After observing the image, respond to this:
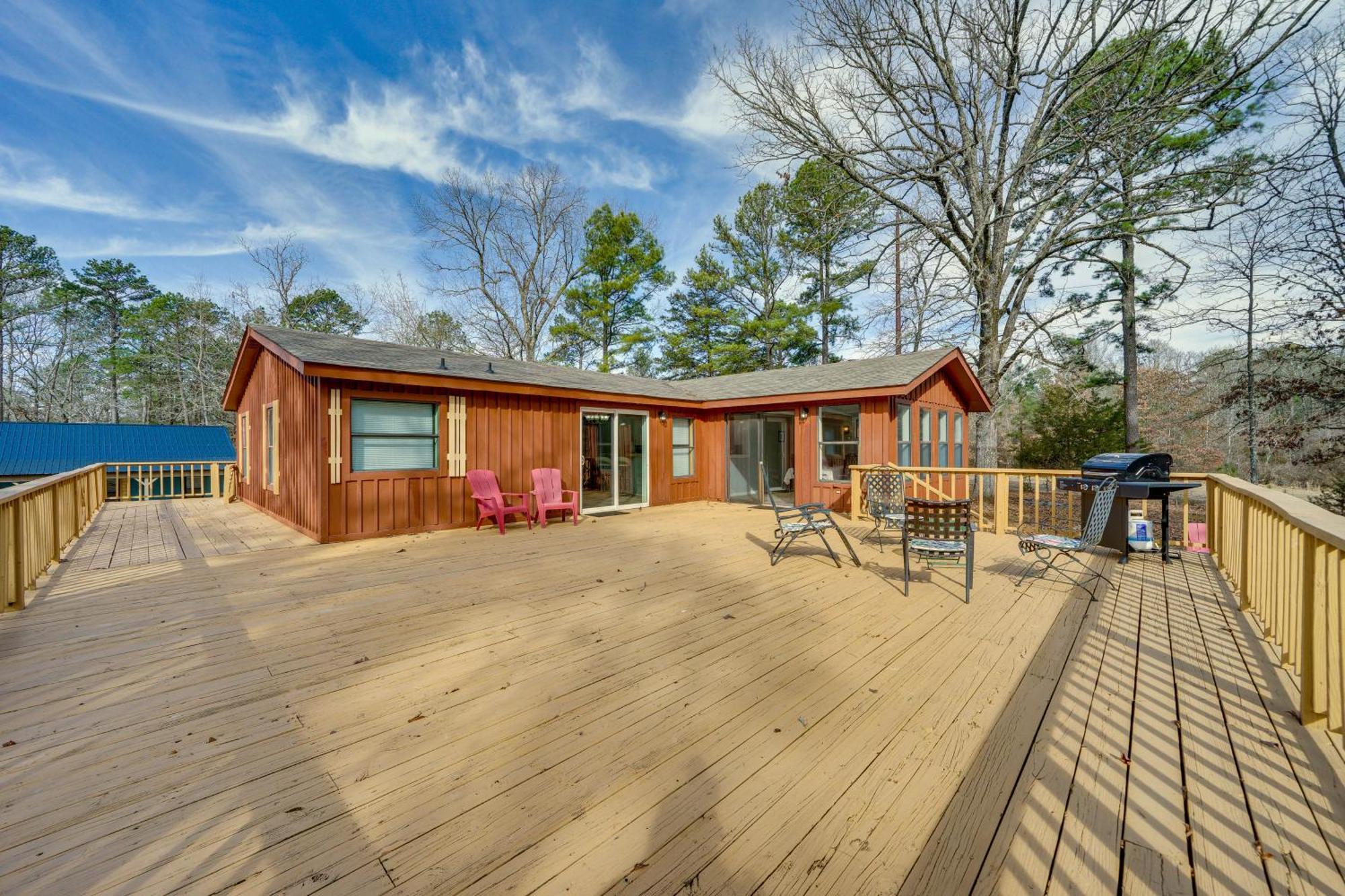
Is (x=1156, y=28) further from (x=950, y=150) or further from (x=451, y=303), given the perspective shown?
(x=451, y=303)

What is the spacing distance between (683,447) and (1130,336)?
12967 millimetres

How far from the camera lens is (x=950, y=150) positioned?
12492 mm

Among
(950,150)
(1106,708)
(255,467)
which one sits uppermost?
(950,150)

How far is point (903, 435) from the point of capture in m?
8.82

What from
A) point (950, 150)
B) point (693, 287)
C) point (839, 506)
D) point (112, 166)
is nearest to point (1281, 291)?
point (950, 150)

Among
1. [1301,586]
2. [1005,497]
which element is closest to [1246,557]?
[1301,586]

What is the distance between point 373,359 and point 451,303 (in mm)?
14632

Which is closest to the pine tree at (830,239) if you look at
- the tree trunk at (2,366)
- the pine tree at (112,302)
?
the pine tree at (112,302)

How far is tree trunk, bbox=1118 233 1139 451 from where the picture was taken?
12766 millimetres

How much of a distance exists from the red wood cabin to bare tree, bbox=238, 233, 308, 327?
1104 centimetres

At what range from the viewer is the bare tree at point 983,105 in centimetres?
1004

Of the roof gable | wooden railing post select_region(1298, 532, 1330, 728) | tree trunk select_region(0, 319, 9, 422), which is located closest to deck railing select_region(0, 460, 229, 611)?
the roof gable

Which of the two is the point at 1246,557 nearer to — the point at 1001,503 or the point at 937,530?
the point at 937,530

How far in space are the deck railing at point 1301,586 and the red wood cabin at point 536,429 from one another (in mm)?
4897
